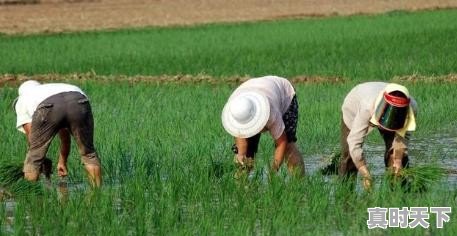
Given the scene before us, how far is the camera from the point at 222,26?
27516mm

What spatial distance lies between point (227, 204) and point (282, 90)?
113 centimetres

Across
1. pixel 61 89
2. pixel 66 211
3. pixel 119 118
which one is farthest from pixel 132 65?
pixel 66 211

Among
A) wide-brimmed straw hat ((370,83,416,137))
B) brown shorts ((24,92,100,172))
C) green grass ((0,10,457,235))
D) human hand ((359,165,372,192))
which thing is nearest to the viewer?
green grass ((0,10,457,235))

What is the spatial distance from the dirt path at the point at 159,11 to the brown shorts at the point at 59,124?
69.0 ft

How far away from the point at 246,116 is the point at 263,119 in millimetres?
105

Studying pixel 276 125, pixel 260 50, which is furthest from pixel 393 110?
pixel 260 50

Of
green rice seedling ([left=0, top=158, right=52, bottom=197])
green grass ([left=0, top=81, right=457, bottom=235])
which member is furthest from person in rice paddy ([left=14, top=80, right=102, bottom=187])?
green grass ([left=0, top=81, right=457, bottom=235])

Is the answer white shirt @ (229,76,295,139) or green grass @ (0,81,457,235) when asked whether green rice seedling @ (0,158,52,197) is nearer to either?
green grass @ (0,81,457,235)

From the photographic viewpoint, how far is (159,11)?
34.6m

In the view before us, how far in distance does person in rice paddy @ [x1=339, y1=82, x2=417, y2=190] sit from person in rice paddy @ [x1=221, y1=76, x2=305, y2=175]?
1.25 feet

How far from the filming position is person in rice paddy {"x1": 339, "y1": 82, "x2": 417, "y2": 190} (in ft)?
20.2

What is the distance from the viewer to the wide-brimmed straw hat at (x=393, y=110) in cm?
613

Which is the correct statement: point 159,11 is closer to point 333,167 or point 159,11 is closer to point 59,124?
point 333,167

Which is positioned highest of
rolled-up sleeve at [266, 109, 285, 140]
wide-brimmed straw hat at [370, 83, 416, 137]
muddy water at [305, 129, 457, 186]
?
wide-brimmed straw hat at [370, 83, 416, 137]
